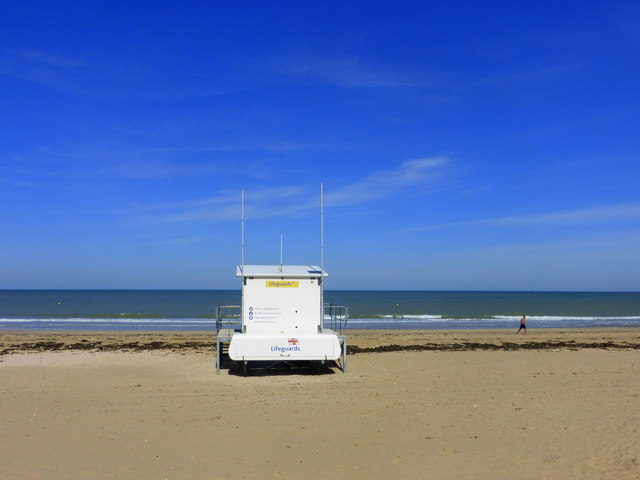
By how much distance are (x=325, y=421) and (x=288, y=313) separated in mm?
5239

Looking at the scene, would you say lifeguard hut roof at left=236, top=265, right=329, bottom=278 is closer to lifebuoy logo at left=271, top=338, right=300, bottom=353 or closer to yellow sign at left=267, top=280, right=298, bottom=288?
yellow sign at left=267, top=280, right=298, bottom=288

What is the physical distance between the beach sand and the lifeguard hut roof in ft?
8.55

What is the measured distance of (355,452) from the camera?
26.0ft

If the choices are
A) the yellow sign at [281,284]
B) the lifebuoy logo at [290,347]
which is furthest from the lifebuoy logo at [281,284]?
the lifebuoy logo at [290,347]

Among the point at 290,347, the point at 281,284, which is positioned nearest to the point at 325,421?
the point at 290,347

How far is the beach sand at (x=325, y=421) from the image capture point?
7.34 metres

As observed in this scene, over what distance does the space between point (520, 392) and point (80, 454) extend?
8.84 meters

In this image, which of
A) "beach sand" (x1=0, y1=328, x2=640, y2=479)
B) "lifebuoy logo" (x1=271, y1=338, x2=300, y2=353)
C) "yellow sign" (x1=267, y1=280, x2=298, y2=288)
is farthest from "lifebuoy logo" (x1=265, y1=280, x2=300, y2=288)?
"beach sand" (x1=0, y1=328, x2=640, y2=479)

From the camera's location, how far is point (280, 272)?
14.9m

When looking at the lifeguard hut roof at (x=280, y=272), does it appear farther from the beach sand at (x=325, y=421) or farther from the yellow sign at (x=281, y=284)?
the beach sand at (x=325, y=421)

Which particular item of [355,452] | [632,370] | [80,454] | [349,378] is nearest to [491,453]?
[355,452]

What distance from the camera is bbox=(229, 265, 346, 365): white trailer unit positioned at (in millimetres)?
14156

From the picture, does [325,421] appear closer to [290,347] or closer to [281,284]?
[290,347]

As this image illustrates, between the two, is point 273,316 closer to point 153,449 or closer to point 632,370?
point 153,449
